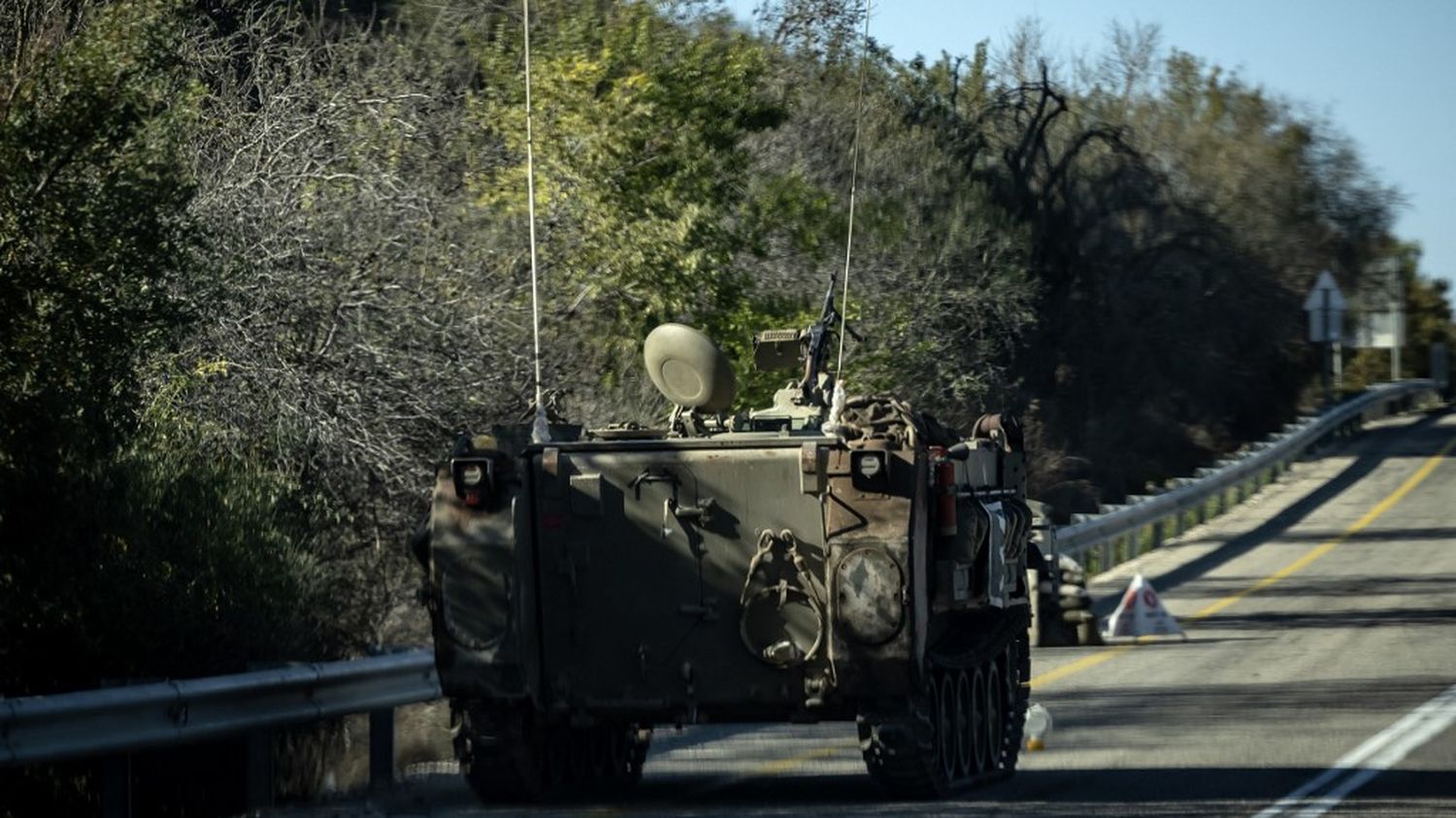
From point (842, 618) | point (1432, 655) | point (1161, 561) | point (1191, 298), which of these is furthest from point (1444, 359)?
point (842, 618)

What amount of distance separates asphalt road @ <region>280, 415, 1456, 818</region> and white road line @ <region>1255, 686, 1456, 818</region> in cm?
2

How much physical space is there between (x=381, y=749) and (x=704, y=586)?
1.97 meters

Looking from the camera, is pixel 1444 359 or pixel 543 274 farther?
pixel 1444 359

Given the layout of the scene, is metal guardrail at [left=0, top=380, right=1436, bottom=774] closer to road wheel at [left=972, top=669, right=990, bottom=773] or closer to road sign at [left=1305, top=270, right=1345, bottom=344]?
road wheel at [left=972, top=669, right=990, bottom=773]

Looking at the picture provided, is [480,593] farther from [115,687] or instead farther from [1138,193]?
[1138,193]

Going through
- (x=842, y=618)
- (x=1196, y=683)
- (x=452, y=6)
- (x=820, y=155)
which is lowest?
(x=1196, y=683)

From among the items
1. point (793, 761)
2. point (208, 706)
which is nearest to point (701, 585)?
point (793, 761)

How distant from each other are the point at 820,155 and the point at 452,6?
5430 millimetres

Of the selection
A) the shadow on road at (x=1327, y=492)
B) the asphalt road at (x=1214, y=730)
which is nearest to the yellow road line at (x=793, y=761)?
the asphalt road at (x=1214, y=730)

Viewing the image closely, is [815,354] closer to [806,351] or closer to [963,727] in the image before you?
[806,351]

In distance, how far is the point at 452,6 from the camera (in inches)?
1261

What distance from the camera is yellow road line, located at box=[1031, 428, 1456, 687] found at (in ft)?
63.6

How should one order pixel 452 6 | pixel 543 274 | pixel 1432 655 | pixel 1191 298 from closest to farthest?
pixel 1432 655 → pixel 543 274 → pixel 452 6 → pixel 1191 298

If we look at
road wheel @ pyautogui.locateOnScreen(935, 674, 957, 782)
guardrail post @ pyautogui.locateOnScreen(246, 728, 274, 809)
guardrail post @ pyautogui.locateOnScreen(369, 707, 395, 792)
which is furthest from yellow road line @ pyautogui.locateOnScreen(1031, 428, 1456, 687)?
guardrail post @ pyautogui.locateOnScreen(246, 728, 274, 809)
